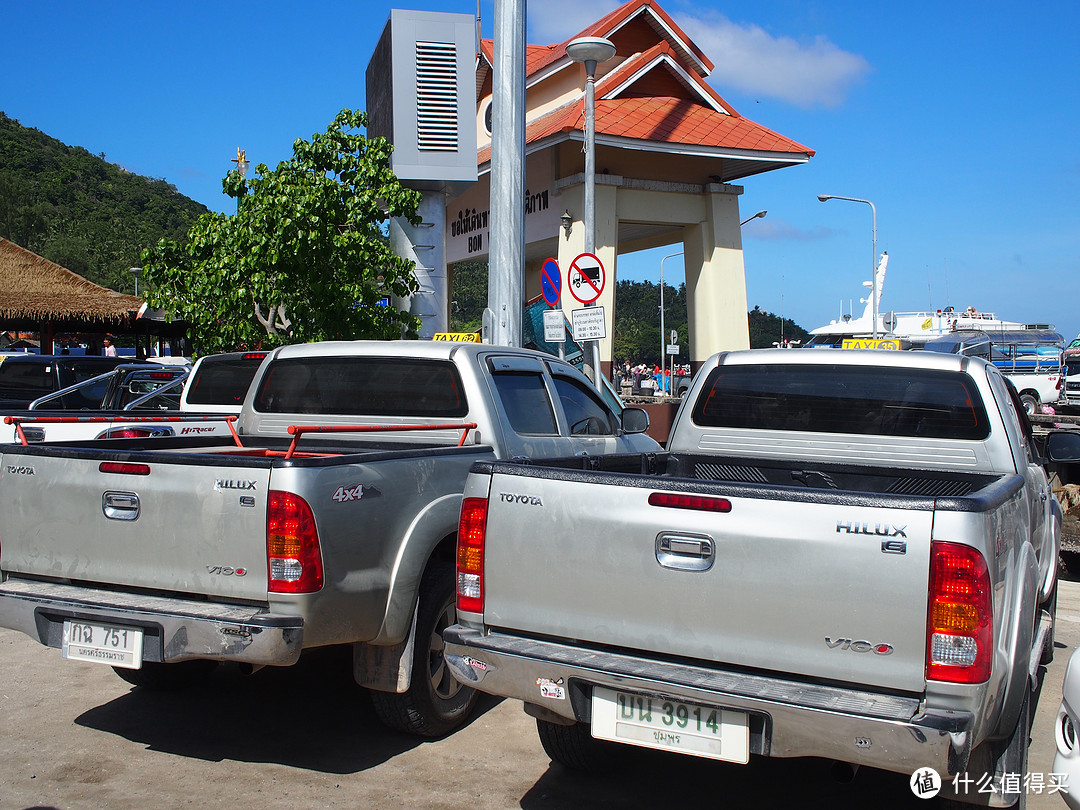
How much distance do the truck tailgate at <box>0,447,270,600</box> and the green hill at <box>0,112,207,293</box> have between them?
2443 inches

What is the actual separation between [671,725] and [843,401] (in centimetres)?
249

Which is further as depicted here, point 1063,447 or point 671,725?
point 1063,447

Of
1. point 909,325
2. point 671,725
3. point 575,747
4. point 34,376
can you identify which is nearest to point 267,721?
point 575,747

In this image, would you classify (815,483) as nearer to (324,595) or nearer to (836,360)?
(836,360)

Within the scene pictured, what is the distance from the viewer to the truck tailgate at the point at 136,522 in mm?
3910

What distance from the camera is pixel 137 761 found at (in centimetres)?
431

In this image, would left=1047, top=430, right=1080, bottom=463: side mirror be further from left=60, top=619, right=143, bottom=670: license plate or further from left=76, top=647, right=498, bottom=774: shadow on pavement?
left=60, top=619, right=143, bottom=670: license plate

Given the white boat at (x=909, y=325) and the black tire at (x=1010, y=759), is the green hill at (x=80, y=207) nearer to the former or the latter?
the white boat at (x=909, y=325)

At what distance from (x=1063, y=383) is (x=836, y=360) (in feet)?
103

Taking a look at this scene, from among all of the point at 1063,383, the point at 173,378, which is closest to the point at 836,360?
the point at 173,378

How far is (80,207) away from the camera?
79500 millimetres

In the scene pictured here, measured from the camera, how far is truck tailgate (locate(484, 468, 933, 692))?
2902mm

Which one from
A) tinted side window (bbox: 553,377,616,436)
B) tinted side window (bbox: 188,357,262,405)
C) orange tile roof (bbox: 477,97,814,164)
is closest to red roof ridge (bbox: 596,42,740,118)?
orange tile roof (bbox: 477,97,814,164)

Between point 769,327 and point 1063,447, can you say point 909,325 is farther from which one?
point 769,327
